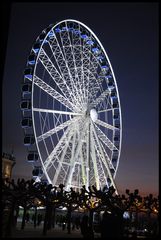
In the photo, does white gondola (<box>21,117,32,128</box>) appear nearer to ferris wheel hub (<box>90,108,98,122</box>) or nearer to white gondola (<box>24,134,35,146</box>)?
white gondola (<box>24,134,35,146</box>)

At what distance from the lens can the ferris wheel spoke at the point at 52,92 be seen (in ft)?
81.2

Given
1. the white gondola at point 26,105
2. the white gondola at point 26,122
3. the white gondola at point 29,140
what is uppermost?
the white gondola at point 26,105

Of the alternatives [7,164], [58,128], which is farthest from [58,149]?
[7,164]

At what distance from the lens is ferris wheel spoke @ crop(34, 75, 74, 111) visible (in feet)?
81.2

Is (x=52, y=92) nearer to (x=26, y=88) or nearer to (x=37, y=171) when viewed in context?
(x=26, y=88)

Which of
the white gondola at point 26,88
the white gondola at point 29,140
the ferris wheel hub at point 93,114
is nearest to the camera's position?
the white gondola at point 29,140

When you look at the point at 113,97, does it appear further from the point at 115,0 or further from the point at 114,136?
the point at 115,0

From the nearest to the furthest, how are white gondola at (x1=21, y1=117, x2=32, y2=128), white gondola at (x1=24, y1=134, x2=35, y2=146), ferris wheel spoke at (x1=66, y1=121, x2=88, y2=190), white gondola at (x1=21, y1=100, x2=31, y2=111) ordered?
white gondola at (x1=24, y1=134, x2=35, y2=146) < white gondola at (x1=21, y1=117, x2=32, y2=128) < white gondola at (x1=21, y1=100, x2=31, y2=111) < ferris wheel spoke at (x1=66, y1=121, x2=88, y2=190)

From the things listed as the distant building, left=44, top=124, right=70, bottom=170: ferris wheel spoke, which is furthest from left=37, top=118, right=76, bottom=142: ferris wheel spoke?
the distant building

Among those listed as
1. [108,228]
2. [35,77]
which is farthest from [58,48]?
[108,228]

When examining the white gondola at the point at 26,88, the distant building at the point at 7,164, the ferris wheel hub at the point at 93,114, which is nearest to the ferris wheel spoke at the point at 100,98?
the ferris wheel hub at the point at 93,114

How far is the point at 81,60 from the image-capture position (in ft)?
97.0

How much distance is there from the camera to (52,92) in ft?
83.7

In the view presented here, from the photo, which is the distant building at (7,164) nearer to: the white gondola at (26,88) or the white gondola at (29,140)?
the white gondola at (26,88)
